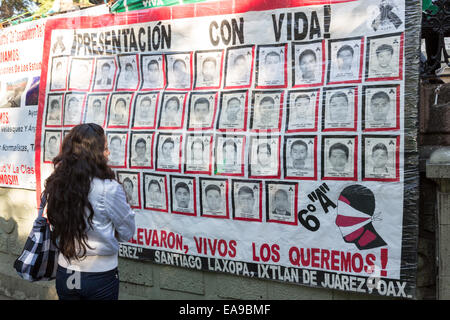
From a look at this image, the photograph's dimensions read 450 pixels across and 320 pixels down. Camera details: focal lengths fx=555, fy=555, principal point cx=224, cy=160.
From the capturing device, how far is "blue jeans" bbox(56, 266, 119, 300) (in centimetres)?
325

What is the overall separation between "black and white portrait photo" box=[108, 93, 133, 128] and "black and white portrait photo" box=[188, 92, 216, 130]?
2.49 feet

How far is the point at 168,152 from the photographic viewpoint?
16.6 ft

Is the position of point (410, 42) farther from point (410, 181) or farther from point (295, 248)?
point (295, 248)

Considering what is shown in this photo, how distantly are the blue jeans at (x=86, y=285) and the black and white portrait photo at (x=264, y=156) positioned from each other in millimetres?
1617

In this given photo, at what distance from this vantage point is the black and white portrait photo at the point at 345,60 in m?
4.12

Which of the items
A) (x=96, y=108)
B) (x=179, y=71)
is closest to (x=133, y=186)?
(x=96, y=108)

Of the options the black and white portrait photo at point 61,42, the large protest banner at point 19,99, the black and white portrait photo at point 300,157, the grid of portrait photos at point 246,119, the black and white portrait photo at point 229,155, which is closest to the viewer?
the grid of portrait photos at point 246,119

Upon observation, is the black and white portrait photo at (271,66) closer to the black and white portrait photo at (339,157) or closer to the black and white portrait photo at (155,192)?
the black and white portrait photo at (339,157)

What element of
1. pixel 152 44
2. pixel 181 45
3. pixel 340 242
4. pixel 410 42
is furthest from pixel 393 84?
pixel 152 44

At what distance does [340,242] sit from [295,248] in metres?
0.38

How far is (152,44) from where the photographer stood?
5.25 meters

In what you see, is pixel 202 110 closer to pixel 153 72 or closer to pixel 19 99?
pixel 153 72

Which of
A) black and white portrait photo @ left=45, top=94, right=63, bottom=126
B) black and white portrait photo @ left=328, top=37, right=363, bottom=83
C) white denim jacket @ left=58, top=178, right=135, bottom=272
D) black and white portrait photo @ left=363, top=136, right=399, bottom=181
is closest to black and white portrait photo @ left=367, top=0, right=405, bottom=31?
black and white portrait photo @ left=328, top=37, right=363, bottom=83

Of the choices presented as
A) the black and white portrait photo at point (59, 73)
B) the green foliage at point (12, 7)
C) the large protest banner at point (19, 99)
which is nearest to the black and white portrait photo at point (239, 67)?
the black and white portrait photo at point (59, 73)
